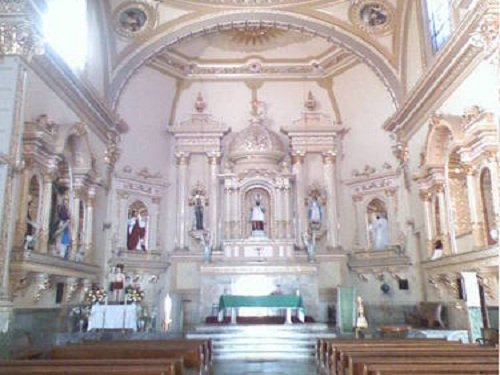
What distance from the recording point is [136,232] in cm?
1598

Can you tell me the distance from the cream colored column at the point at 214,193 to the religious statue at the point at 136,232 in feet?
7.46

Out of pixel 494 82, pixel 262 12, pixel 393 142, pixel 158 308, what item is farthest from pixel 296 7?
pixel 158 308

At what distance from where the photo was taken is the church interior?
9062 mm

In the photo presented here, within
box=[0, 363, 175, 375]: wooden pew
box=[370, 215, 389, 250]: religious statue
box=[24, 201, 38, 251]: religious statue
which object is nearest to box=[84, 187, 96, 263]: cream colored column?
→ box=[24, 201, 38, 251]: religious statue

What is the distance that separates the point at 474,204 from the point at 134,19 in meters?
11.0

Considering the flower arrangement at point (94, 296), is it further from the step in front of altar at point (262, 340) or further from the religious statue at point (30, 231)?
the religious statue at point (30, 231)

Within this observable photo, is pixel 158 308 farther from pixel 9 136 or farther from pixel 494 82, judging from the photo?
pixel 494 82

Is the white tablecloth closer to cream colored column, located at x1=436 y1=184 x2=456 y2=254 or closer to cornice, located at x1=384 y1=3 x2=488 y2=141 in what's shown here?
cream colored column, located at x1=436 y1=184 x2=456 y2=254

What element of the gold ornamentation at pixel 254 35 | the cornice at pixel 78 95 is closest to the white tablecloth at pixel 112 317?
the cornice at pixel 78 95

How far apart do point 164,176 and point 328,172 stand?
19.0 ft

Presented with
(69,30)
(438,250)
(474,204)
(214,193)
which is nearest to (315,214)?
(214,193)

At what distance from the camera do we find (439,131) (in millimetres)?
11602

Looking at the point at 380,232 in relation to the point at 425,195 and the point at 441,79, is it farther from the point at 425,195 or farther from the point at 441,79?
the point at 441,79

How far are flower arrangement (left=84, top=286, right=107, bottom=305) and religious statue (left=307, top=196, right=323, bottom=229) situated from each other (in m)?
7.41
